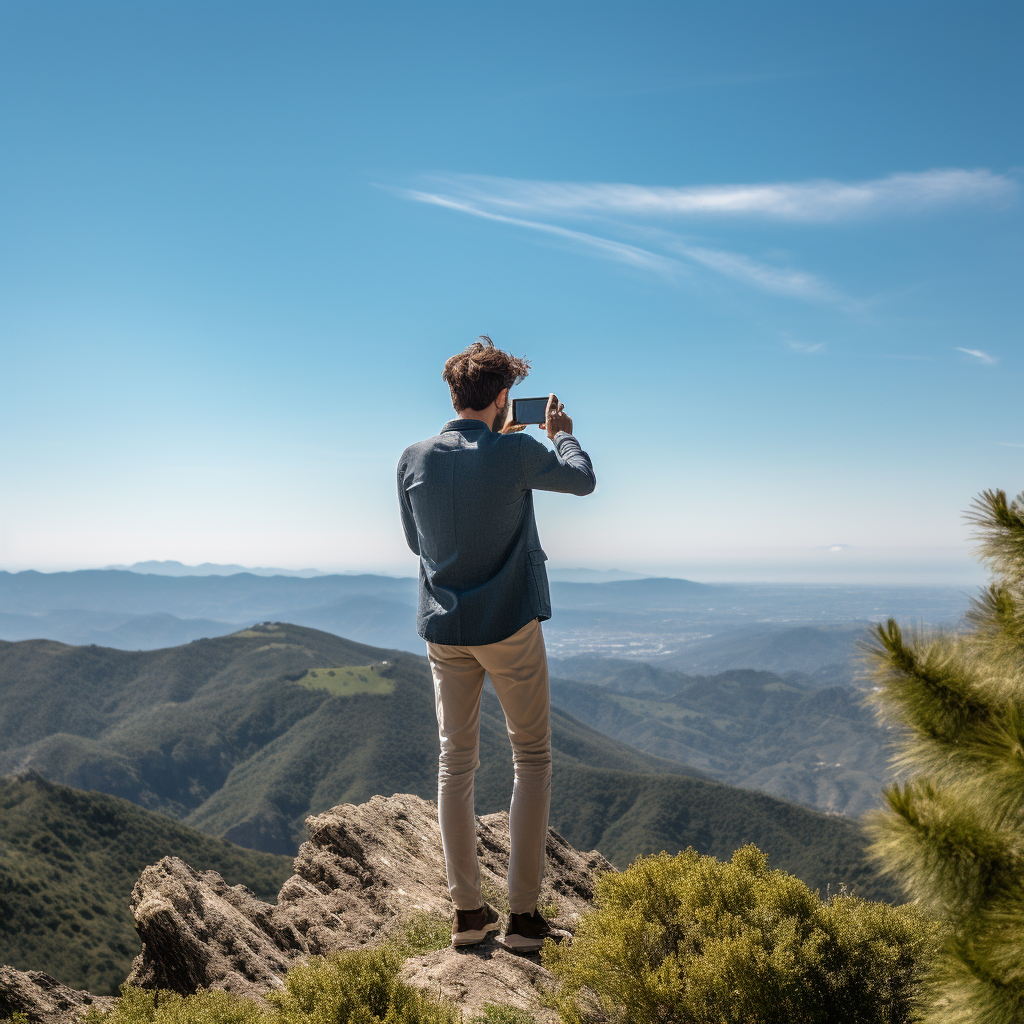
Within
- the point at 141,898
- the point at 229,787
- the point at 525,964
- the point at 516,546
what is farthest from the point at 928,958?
the point at 229,787

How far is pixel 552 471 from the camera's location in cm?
352

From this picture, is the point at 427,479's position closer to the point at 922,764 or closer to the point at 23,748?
the point at 922,764

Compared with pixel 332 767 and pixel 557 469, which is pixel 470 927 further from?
pixel 332 767

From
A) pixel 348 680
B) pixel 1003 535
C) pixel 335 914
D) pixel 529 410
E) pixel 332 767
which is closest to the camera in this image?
pixel 1003 535

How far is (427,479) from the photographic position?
367cm

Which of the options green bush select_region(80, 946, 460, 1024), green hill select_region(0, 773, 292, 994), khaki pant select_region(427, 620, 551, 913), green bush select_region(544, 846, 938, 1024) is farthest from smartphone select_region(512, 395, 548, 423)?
green hill select_region(0, 773, 292, 994)

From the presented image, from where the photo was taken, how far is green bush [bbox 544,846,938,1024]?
3002 millimetres

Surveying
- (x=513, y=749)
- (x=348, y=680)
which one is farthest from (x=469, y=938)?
(x=348, y=680)

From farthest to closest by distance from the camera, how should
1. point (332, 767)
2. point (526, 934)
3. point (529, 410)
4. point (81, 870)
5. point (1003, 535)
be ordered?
point (332, 767), point (81, 870), point (529, 410), point (526, 934), point (1003, 535)

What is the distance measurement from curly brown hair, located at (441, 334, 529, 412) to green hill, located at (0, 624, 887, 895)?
329 ft

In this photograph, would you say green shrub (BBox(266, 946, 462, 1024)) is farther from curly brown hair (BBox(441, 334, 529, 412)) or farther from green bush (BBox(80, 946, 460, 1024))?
curly brown hair (BBox(441, 334, 529, 412))

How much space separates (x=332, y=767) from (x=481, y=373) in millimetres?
162729

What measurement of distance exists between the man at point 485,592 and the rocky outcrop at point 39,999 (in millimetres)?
2443

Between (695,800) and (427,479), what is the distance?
129075 millimetres
